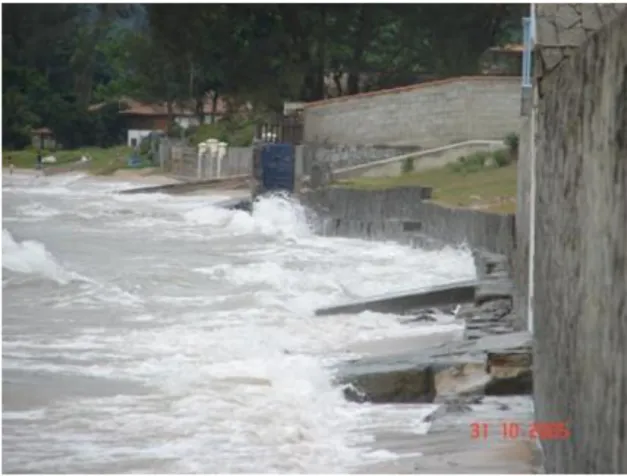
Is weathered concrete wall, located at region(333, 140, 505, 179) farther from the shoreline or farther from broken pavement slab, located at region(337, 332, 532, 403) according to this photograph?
broken pavement slab, located at region(337, 332, 532, 403)

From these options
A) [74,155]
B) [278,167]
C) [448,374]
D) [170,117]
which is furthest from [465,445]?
[170,117]

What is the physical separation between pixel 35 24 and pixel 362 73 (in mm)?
10688

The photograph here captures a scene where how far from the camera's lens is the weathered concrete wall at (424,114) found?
29.5m

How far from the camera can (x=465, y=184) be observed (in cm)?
2498

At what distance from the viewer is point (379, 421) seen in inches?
346

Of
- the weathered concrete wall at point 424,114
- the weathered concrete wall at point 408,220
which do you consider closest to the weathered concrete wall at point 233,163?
the weathered concrete wall at point 424,114

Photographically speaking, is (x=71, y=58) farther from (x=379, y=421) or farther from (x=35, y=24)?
(x=379, y=421)

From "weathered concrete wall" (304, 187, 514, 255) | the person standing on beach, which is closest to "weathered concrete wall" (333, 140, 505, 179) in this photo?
"weathered concrete wall" (304, 187, 514, 255)

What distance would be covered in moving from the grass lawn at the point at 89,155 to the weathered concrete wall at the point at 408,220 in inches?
695

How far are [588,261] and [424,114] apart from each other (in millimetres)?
25237

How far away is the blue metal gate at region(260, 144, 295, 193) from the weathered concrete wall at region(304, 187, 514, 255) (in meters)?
1.94

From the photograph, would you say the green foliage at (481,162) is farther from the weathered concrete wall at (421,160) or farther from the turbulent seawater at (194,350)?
the turbulent seawater at (194,350)

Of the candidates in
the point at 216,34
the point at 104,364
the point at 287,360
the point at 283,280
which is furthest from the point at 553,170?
the point at 216,34

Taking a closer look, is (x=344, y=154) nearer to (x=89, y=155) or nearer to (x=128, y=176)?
(x=89, y=155)
